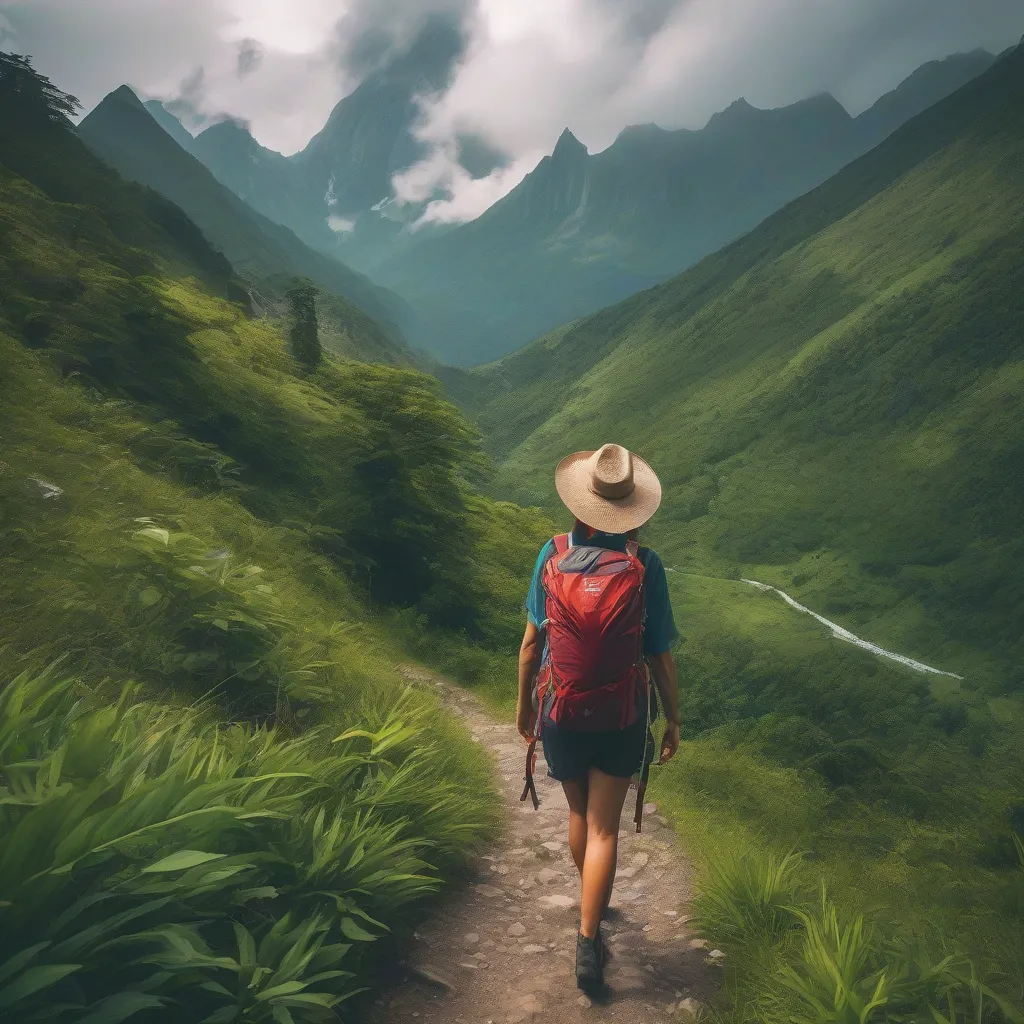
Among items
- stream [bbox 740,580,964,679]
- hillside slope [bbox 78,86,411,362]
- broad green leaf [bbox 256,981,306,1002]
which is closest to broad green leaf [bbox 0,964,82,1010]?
broad green leaf [bbox 256,981,306,1002]

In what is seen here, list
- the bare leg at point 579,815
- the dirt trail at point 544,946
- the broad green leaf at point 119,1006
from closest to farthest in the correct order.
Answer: the broad green leaf at point 119,1006 → the dirt trail at point 544,946 → the bare leg at point 579,815

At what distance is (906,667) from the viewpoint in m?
60.0

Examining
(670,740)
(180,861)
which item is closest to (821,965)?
(670,740)

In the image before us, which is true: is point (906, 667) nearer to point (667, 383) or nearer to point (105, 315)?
point (105, 315)

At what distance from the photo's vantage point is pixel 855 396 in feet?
376

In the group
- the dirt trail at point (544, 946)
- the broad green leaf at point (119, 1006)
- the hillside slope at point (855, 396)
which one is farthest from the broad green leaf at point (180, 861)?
the hillside slope at point (855, 396)

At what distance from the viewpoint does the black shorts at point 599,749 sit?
139 inches

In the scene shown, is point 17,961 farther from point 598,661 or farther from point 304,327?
point 304,327

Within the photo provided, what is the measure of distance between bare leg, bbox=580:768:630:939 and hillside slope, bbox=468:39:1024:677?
228 ft

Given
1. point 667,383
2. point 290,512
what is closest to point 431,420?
point 290,512

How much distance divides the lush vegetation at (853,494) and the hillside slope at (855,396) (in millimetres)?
434

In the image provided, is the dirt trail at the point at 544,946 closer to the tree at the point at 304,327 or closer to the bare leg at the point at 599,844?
the bare leg at the point at 599,844

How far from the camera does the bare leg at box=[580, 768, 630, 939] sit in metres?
3.47

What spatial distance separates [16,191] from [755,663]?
25.0 m
